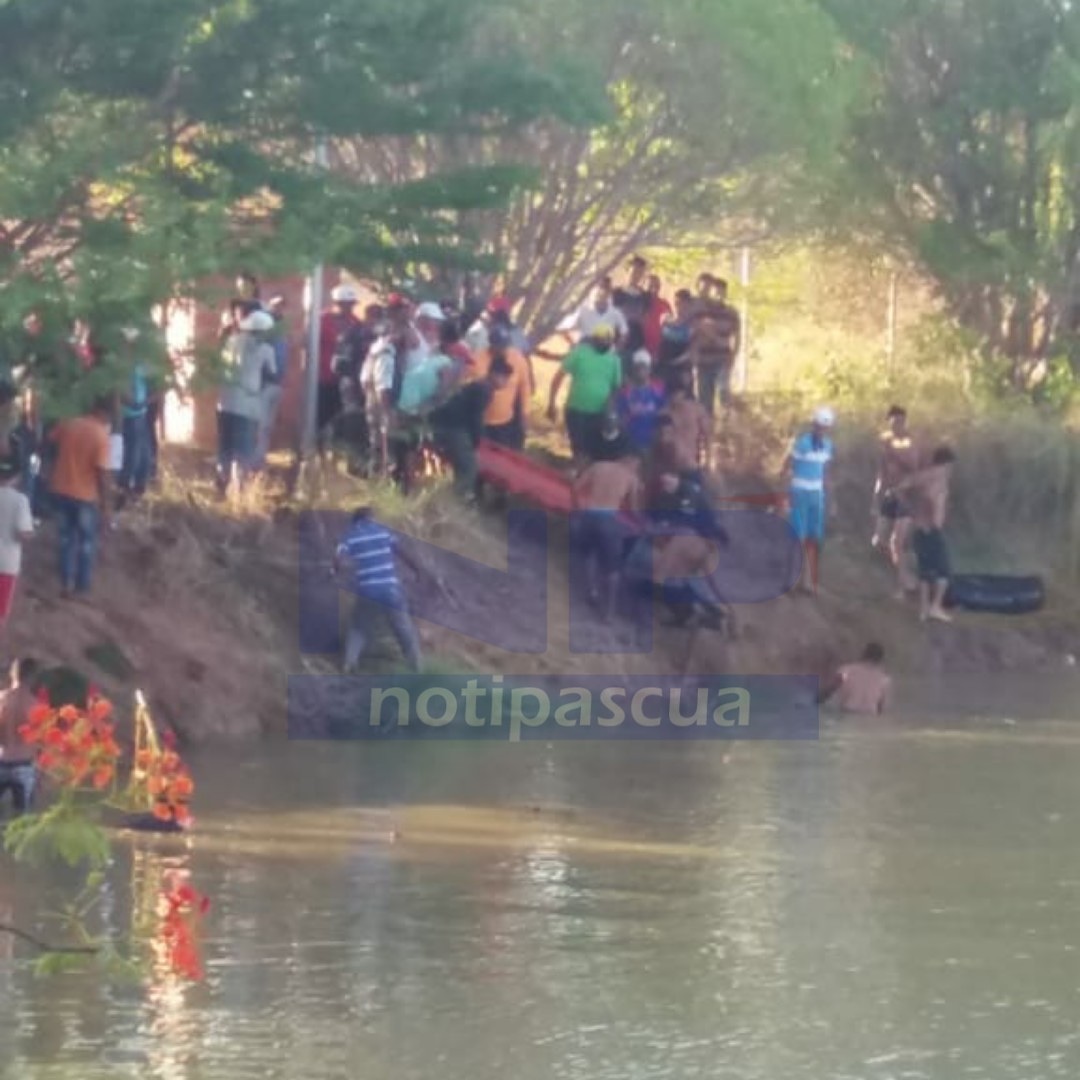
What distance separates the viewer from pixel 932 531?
29.1m

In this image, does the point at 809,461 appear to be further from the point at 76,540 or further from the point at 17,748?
the point at 17,748

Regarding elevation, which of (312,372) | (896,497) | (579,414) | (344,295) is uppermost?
(344,295)

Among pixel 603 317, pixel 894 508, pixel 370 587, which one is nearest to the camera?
pixel 370 587

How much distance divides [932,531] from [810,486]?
5.77ft

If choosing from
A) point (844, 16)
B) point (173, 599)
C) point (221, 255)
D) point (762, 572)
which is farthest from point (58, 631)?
point (844, 16)

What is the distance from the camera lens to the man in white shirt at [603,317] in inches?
1040

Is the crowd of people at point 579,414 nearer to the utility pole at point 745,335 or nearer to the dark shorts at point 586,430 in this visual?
the dark shorts at point 586,430

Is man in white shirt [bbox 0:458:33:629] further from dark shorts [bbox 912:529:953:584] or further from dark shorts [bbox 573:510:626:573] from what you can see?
dark shorts [bbox 912:529:953:584]

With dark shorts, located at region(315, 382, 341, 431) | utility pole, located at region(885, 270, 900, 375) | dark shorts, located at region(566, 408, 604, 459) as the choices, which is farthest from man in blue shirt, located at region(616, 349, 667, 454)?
utility pole, located at region(885, 270, 900, 375)

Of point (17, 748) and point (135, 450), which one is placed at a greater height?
point (135, 450)

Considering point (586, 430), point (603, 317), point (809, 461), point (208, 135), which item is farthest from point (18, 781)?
point (809, 461)

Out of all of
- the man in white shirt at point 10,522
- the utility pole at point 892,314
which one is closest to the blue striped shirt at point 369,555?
the man in white shirt at point 10,522

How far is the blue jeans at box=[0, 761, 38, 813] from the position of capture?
53.7 ft

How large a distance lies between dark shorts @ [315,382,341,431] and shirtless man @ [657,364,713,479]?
302 cm
